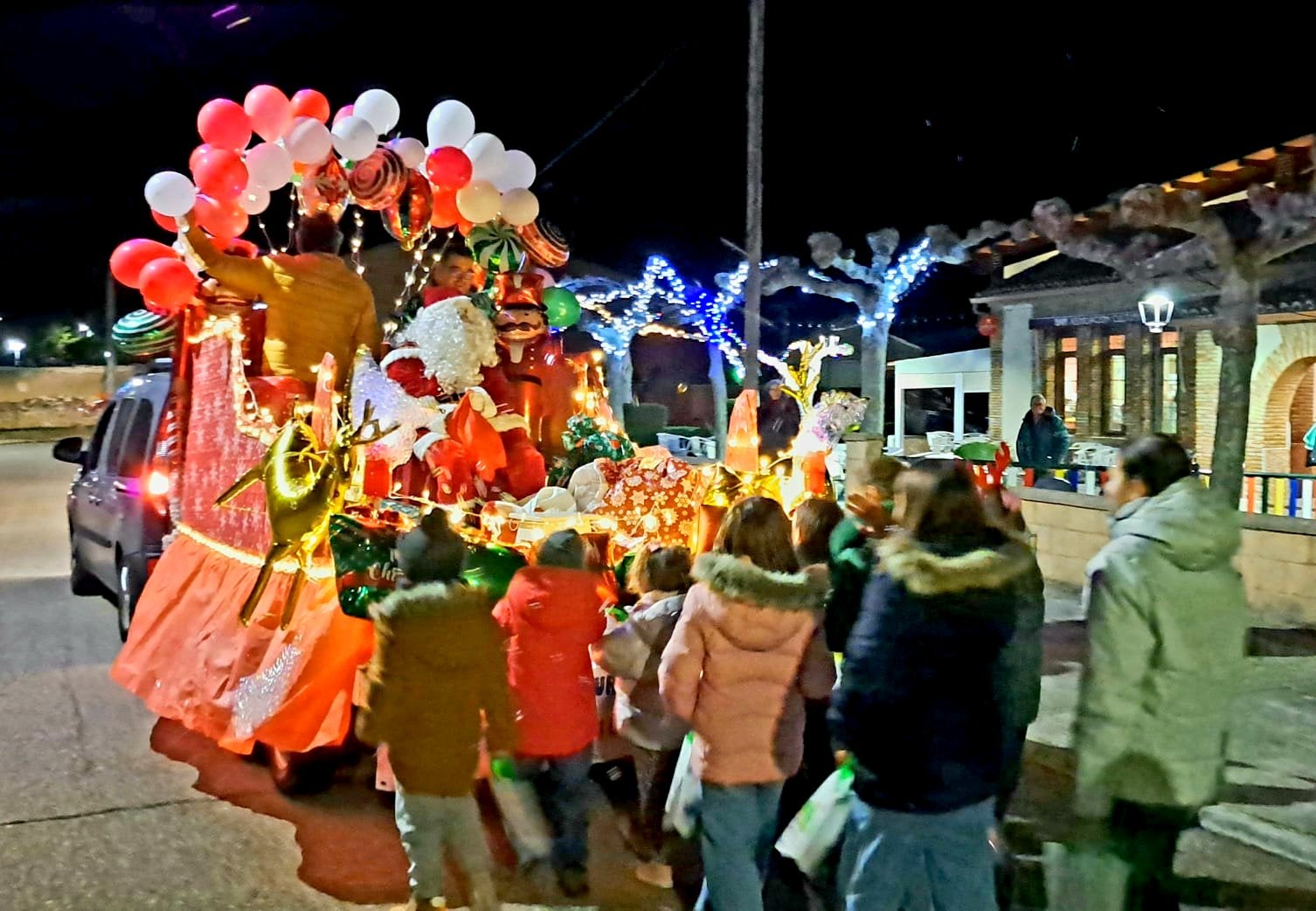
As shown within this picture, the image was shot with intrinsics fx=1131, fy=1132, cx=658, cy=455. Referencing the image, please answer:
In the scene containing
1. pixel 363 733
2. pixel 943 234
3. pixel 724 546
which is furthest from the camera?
pixel 943 234

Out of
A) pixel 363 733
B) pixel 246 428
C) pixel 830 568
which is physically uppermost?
pixel 246 428

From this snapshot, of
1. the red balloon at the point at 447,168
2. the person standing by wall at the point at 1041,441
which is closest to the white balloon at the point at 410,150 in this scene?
the red balloon at the point at 447,168

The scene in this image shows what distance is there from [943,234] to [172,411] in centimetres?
1720

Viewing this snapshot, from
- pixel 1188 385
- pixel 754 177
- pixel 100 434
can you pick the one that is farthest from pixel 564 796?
pixel 1188 385

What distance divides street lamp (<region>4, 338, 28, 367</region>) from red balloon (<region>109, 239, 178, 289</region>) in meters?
55.8

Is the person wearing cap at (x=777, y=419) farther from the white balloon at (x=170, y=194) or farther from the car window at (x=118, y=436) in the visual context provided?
the white balloon at (x=170, y=194)

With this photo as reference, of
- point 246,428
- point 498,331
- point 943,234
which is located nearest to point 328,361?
point 246,428

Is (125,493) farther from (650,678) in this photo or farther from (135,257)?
(650,678)

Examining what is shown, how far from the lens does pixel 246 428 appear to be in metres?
5.96

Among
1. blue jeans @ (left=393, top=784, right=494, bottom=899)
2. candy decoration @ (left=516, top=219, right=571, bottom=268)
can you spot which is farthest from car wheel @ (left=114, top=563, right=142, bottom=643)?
blue jeans @ (left=393, top=784, right=494, bottom=899)

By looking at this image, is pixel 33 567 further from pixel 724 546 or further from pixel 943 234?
pixel 943 234

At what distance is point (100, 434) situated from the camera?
923cm

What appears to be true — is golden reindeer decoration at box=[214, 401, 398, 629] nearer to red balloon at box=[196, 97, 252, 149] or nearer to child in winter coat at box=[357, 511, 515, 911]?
child in winter coat at box=[357, 511, 515, 911]

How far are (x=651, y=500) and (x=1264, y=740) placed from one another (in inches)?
147
